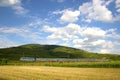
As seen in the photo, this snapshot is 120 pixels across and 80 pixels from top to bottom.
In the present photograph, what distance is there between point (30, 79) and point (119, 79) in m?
11.9

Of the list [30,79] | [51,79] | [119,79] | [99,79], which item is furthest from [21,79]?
[119,79]

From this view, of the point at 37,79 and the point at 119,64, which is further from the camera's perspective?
the point at 119,64

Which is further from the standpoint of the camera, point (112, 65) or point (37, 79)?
point (112, 65)

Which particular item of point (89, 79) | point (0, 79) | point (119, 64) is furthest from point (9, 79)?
point (119, 64)

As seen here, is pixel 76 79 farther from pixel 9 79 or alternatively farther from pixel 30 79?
pixel 9 79

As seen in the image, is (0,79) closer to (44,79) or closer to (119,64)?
(44,79)

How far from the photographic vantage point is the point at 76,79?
3275cm

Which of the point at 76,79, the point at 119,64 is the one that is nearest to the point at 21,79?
the point at 76,79

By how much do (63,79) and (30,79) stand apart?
4460 millimetres

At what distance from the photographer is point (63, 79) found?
107 ft

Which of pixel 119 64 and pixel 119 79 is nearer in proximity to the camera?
pixel 119 79

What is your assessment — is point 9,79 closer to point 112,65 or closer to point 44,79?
point 44,79

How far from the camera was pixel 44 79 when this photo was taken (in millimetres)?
32656

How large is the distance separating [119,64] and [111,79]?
41631mm
